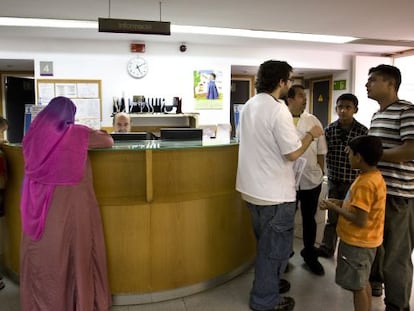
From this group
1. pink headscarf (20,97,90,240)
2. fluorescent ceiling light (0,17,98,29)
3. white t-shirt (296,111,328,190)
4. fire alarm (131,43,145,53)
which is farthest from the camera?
fire alarm (131,43,145,53)

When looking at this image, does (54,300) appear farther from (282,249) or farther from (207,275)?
(282,249)

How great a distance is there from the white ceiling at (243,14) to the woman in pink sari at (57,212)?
2.13 m

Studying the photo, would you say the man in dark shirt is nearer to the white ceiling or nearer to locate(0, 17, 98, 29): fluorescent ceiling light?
the white ceiling

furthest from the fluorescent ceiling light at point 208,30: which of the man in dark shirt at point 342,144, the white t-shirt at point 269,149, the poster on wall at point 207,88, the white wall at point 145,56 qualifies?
the white t-shirt at point 269,149

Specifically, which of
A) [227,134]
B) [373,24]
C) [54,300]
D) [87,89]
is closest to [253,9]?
[227,134]

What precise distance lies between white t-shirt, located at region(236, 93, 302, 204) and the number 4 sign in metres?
4.20

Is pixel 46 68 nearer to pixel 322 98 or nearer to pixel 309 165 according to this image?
pixel 309 165

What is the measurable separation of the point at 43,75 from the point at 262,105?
4361 millimetres

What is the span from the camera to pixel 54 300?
2.24m

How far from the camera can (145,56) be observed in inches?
228

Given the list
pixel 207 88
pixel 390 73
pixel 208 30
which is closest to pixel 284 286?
pixel 390 73

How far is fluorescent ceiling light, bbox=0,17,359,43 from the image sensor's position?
454cm

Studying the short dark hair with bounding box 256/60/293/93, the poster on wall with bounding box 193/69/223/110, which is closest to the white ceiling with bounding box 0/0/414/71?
the poster on wall with bounding box 193/69/223/110

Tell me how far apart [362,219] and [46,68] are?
5036 millimetres
